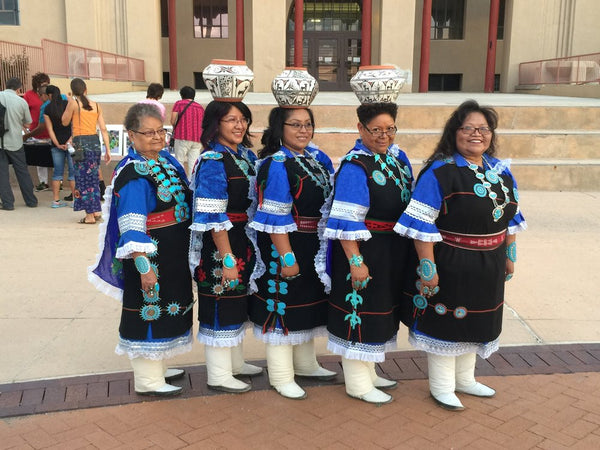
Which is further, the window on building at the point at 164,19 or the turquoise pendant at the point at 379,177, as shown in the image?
the window on building at the point at 164,19

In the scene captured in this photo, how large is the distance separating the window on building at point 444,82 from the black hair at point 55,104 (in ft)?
68.8

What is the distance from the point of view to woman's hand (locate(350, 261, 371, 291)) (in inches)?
137

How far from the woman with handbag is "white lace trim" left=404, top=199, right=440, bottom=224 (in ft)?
19.7

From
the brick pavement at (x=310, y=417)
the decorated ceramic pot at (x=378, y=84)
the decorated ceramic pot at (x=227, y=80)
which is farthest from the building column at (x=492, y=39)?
the decorated ceramic pot at (x=227, y=80)

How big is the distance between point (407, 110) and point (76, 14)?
1382 cm

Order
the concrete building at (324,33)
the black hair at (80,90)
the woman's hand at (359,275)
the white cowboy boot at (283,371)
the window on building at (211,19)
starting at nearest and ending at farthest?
the woman's hand at (359,275) < the white cowboy boot at (283,371) < the black hair at (80,90) < the concrete building at (324,33) < the window on building at (211,19)

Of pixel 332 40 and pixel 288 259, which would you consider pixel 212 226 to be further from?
pixel 332 40

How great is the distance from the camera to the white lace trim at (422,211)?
3.39 m

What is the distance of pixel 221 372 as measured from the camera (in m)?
3.90

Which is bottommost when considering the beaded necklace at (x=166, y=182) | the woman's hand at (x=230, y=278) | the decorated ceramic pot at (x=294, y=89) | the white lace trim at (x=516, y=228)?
the woman's hand at (x=230, y=278)

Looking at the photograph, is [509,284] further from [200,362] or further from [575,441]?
[200,362]

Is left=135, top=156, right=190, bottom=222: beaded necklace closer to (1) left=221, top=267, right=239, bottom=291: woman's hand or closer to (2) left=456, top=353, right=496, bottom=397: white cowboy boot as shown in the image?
(1) left=221, top=267, right=239, bottom=291: woman's hand

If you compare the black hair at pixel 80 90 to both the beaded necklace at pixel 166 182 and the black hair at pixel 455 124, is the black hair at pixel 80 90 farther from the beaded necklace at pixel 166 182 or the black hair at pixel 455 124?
the black hair at pixel 455 124

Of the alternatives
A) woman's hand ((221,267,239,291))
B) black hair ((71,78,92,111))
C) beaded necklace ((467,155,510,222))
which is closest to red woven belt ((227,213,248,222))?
woman's hand ((221,267,239,291))
